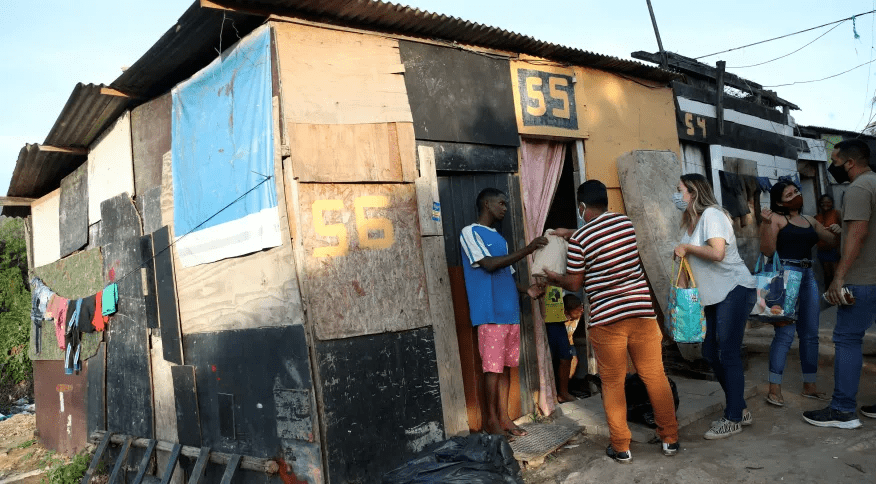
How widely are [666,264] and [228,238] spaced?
4.47 m

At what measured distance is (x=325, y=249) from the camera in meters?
4.58

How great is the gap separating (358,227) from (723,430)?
Result: 10.0 feet

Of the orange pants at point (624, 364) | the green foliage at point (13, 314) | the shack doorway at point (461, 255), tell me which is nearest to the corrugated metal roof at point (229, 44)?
the shack doorway at point (461, 255)

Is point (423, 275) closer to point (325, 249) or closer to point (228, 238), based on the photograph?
point (325, 249)

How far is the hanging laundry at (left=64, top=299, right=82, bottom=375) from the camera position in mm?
7824

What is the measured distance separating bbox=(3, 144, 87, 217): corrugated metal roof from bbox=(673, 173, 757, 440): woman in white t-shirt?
714cm

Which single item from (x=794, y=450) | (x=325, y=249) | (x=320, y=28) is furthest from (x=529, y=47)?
(x=794, y=450)

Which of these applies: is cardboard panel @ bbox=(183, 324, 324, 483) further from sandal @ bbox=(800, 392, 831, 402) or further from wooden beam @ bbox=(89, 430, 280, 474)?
sandal @ bbox=(800, 392, 831, 402)

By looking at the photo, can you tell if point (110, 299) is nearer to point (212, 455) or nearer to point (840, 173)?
point (212, 455)

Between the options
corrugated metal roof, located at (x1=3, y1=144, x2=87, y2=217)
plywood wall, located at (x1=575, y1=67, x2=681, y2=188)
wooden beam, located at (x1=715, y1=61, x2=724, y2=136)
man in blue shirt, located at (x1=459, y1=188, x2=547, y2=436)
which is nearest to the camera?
man in blue shirt, located at (x1=459, y1=188, x2=547, y2=436)

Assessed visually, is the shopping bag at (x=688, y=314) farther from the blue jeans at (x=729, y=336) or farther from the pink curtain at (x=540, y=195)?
the pink curtain at (x=540, y=195)

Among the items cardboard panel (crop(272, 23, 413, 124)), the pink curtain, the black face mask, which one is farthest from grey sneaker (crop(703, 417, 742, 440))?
cardboard panel (crop(272, 23, 413, 124))

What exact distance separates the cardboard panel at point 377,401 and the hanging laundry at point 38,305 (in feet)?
20.4

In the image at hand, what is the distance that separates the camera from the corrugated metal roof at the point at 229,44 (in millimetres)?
4691
